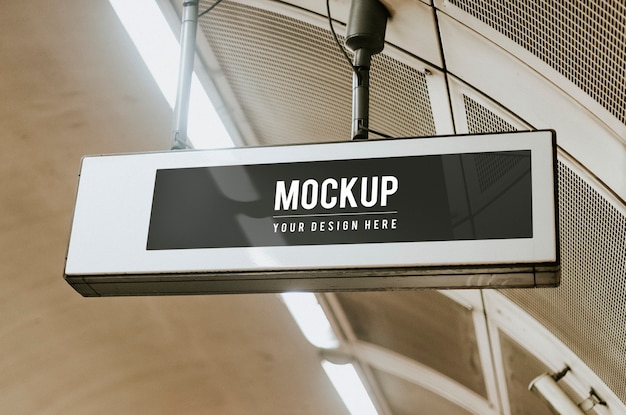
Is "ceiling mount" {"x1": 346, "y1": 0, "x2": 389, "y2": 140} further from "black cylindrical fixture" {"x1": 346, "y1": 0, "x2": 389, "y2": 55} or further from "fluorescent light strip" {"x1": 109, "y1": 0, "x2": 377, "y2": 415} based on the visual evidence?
"fluorescent light strip" {"x1": 109, "y1": 0, "x2": 377, "y2": 415}

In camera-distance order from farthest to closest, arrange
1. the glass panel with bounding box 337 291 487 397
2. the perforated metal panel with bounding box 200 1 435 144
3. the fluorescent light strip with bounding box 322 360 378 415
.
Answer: the fluorescent light strip with bounding box 322 360 378 415 → the glass panel with bounding box 337 291 487 397 → the perforated metal panel with bounding box 200 1 435 144

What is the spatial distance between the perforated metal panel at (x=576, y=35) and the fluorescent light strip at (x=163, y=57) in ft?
5.33

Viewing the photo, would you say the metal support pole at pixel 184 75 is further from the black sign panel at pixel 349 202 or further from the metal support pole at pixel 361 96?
the metal support pole at pixel 361 96

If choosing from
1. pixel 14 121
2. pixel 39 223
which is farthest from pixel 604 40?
pixel 39 223

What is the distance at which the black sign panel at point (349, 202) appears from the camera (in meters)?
2.57

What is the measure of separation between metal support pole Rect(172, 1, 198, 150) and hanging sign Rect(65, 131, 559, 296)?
23 cm

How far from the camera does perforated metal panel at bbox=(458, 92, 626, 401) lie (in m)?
3.75

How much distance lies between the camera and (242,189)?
278 cm

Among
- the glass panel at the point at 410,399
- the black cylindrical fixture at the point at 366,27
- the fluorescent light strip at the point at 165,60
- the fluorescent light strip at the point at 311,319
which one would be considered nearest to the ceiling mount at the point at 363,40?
the black cylindrical fixture at the point at 366,27

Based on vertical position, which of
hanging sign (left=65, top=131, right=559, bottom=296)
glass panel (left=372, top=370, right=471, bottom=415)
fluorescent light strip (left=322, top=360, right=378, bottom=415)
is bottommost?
hanging sign (left=65, top=131, right=559, bottom=296)

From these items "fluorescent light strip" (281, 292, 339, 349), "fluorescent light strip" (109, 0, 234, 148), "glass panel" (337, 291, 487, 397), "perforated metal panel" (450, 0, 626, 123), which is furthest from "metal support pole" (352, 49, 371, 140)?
"fluorescent light strip" (281, 292, 339, 349)

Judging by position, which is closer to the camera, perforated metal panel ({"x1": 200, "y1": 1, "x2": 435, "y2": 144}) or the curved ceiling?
the curved ceiling

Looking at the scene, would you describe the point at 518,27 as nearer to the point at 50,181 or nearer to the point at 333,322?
the point at 50,181

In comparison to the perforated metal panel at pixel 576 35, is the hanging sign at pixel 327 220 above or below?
below
